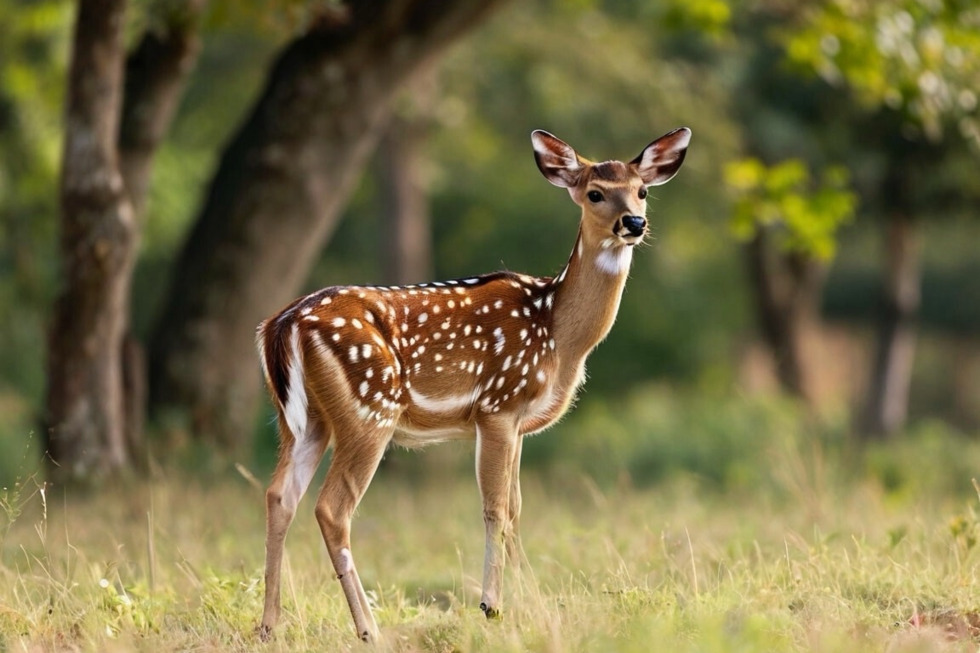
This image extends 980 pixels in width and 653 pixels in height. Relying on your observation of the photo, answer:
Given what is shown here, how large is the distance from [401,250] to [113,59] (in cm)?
884

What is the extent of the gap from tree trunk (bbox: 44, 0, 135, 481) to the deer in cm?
372

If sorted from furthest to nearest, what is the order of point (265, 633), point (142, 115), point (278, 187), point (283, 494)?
point (278, 187)
point (142, 115)
point (283, 494)
point (265, 633)

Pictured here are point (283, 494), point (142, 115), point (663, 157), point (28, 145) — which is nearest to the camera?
point (283, 494)

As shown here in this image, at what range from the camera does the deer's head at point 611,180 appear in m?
5.68

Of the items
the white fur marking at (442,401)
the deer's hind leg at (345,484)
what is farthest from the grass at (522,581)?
the white fur marking at (442,401)

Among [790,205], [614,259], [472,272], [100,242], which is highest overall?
[614,259]

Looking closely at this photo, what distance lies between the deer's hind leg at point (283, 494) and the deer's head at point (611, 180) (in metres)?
1.35

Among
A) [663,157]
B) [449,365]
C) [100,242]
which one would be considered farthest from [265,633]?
[100,242]

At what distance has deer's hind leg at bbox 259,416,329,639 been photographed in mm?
5258

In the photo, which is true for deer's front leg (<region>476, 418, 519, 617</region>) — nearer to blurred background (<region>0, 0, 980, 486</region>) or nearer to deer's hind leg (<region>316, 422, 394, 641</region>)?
deer's hind leg (<region>316, 422, 394, 641</region>)

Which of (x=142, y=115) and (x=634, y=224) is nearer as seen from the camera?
(x=634, y=224)

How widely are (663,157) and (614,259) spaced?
487 millimetres

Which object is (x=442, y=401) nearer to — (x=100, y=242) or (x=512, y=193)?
(x=100, y=242)

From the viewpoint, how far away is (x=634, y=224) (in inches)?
217
